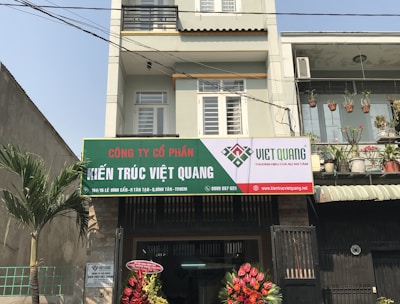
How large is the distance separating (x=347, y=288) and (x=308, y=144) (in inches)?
130

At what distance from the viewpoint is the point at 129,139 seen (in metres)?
8.23

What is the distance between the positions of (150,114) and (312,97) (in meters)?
4.29

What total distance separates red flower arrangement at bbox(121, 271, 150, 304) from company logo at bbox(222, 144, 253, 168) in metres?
2.89

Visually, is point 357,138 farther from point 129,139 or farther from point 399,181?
point 129,139

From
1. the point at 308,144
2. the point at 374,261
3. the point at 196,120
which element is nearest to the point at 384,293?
the point at 374,261

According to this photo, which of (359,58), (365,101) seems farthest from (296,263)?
(359,58)

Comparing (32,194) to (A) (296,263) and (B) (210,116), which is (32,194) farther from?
(A) (296,263)

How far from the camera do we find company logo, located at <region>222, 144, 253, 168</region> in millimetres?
8195

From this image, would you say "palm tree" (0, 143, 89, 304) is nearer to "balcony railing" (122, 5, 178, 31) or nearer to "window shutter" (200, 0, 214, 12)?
"balcony railing" (122, 5, 178, 31)

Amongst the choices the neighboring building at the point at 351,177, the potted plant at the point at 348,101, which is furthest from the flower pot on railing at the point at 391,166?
the potted plant at the point at 348,101

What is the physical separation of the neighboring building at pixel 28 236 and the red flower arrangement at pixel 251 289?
3084 mm

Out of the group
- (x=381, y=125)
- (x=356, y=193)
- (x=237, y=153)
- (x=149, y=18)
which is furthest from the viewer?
(x=149, y=18)

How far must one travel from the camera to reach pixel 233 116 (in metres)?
10.4

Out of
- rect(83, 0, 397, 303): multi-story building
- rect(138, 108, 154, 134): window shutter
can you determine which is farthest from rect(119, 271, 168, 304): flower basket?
rect(138, 108, 154, 134): window shutter
